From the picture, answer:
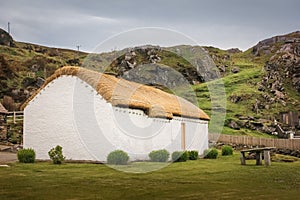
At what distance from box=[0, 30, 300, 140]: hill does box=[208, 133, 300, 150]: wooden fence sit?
562 centimetres

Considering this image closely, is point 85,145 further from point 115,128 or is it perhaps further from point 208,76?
point 208,76

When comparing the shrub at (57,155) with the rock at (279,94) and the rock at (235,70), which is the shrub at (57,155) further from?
the rock at (235,70)

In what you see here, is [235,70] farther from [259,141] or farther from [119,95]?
[119,95]

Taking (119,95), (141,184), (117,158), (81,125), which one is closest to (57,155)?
(81,125)

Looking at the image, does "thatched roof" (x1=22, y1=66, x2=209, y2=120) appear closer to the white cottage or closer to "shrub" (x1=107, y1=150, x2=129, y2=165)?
the white cottage

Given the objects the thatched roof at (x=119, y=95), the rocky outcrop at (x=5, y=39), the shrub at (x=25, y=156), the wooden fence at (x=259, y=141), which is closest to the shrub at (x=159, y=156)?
the thatched roof at (x=119, y=95)

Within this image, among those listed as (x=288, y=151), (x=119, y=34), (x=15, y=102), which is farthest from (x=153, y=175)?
(x=15, y=102)

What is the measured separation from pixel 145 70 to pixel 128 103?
51.2 m

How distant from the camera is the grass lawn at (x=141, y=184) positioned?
9906mm

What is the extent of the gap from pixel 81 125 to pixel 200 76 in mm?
61694

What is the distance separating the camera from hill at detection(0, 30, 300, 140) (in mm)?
53031

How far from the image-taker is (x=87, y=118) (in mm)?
19875

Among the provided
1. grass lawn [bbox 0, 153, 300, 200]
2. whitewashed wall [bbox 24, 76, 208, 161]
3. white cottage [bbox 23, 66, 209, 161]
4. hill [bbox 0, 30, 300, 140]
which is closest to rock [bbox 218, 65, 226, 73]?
hill [bbox 0, 30, 300, 140]

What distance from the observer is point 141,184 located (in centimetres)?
1216
